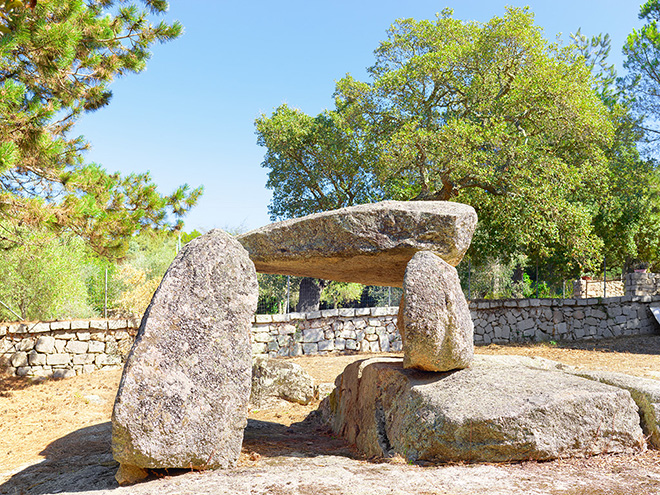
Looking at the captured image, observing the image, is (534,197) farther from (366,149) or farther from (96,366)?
(96,366)

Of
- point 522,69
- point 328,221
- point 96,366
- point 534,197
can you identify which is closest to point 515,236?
point 534,197

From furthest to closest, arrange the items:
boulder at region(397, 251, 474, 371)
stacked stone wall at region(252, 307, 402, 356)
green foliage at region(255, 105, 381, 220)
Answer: green foliage at region(255, 105, 381, 220), stacked stone wall at region(252, 307, 402, 356), boulder at region(397, 251, 474, 371)

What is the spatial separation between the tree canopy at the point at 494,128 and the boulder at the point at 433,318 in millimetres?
9140

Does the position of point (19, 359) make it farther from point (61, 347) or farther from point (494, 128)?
point (494, 128)

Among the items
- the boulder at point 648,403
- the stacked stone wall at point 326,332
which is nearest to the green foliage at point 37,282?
the stacked stone wall at point 326,332

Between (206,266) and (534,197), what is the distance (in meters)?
11.2

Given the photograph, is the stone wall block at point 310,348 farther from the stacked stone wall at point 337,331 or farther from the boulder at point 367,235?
the boulder at point 367,235

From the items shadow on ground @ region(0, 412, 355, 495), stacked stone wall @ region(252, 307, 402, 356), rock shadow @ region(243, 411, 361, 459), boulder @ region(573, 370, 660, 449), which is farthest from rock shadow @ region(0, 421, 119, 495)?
stacked stone wall @ region(252, 307, 402, 356)

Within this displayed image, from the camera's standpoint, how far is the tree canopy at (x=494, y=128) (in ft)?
45.9

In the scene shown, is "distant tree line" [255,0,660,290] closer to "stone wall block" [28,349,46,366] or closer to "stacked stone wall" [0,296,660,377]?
"stacked stone wall" [0,296,660,377]

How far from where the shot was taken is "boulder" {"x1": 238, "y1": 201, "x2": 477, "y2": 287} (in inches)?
222

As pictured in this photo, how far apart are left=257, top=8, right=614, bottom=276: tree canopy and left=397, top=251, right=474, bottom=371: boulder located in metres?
9.14

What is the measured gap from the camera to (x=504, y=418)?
14.6ft

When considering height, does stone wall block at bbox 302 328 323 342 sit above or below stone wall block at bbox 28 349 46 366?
above
